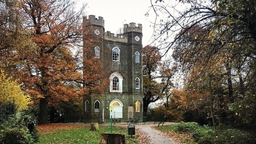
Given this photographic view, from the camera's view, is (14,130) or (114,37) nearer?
(14,130)

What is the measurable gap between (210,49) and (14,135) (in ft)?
26.7

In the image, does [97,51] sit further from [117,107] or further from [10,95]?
[10,95]

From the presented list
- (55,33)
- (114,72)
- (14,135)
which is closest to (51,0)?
(55,33)

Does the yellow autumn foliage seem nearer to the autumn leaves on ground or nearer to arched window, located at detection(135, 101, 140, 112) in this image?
the autumn leaves on ground

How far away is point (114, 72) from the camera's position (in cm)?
3534

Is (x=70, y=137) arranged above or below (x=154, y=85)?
below

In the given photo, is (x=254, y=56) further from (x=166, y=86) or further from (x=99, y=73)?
(x=166, y=86)

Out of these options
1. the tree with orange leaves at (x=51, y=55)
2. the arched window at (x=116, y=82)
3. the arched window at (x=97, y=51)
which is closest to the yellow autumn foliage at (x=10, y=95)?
the tree with orange leaves at (x=51, y=55)

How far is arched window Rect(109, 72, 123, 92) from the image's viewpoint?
35.3 meters

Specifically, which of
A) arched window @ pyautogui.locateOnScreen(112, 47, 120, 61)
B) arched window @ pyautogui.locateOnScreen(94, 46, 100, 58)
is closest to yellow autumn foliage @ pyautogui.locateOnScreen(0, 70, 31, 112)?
arched window @ pyautogui.locateOnScreen(94, 46, 100, 58)

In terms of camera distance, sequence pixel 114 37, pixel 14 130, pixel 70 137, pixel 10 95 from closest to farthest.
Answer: pixel 14 130, pixel 10 95, pixel 70 137, pixel 114 37

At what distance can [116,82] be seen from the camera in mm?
35719

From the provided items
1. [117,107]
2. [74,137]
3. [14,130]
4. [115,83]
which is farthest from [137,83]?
[14,130]

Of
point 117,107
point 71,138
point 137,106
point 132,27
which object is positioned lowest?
point 71,138
